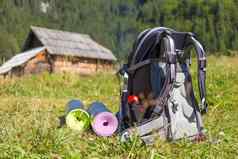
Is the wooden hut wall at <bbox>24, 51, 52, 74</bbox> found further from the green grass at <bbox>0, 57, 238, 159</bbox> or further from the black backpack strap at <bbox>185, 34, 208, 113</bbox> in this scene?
the black backpack strap at <bbox>185, 34, 208, 113</bbox>

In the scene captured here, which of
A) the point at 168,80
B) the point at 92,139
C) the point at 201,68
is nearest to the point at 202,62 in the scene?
the point at 201,68

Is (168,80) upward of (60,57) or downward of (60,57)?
downward

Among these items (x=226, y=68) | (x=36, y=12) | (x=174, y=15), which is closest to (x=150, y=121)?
(x=226, y=68)

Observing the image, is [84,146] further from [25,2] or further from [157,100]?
[25,2]

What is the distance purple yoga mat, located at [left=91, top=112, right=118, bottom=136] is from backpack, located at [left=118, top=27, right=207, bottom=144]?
0.38 feet

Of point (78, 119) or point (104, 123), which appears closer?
point (104, 123)

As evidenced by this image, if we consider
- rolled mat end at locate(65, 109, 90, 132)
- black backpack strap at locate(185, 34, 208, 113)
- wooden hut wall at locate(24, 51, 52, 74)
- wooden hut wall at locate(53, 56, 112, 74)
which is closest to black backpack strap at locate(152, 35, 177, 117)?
black backpack strap at locate(185, 34, 208, 113)

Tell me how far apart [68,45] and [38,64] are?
8.69 ft

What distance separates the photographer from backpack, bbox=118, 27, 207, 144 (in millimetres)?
4367

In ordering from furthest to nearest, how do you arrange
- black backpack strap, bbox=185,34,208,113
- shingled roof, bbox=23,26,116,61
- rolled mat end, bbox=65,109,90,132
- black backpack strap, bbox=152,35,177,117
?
shingled roof, bbox=23,26,116,61 < rolled mat end, bbox=65,109,90,132 < black backpack strap, bbox=185,34,208,113 < black backpack strap, bbox=152,35,177,117

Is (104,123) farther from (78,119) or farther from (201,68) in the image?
(201,68)

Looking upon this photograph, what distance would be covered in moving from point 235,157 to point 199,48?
4.23 feet

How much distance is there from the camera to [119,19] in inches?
4616

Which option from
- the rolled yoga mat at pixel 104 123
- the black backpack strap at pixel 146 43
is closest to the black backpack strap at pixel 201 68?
the black backpack strap at pixel 146 43
